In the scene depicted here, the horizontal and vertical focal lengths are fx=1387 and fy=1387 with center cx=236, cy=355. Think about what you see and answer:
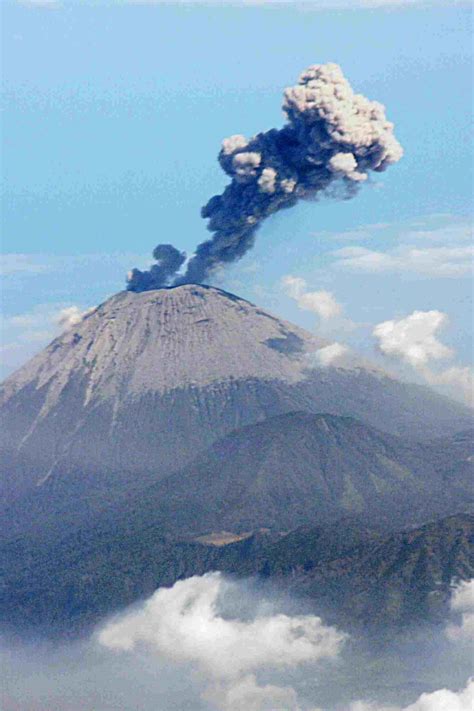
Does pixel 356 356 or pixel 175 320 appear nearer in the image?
pixel 175 320

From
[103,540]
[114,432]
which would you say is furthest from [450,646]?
[114,432]

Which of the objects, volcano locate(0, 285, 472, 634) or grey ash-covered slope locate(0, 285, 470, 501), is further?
grey ash-covered slope locate(0, 285, 470, 501)

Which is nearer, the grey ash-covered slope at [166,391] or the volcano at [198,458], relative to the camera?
the volcano at [198,458]

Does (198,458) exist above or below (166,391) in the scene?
below

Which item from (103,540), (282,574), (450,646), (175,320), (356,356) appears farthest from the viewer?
(356,356)

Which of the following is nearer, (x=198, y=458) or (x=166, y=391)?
(x=198, y=458)

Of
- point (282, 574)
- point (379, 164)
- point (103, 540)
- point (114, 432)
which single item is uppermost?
point (379, 164)

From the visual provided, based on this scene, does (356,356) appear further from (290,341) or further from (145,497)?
(145,497)

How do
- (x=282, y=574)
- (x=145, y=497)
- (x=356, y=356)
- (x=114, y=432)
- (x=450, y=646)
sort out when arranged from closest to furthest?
1. (x=450, y=646)
2. (x=282, y=574)
3. (x=145, y=497)
4. (x=114, y=432)
5. (x=356, y=356)
